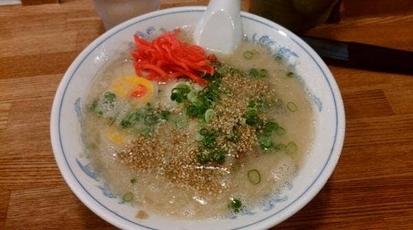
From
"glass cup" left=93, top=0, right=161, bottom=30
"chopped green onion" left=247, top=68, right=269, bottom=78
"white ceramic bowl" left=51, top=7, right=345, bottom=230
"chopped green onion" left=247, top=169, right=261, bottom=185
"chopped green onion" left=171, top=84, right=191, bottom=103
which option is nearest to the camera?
"white ceramic bowl" left=51, top=7, right=345, bottom=230

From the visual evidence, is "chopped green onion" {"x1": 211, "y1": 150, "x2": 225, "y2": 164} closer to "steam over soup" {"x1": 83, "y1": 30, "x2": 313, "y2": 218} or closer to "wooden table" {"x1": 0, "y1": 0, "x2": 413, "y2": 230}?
"steam over soup" {"x1": 83, "y1": 30, "x2": 313, "y2": 218}

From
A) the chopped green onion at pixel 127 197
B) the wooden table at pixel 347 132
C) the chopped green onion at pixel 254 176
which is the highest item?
the chopped green onion at pixel 127 197

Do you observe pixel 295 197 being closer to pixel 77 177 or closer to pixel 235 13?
pixel 77 177

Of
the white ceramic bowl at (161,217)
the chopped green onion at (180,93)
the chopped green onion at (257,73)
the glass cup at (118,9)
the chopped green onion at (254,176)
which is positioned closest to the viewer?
the white ceramic bowl at (161,217)

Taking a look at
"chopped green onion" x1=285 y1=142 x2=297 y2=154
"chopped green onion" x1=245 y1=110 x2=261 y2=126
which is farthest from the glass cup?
"chopped green onion" x1=285 y1=142 x2=297 y2=154

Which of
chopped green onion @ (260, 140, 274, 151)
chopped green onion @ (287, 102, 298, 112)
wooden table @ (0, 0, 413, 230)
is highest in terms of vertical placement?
chopped green onion @ (287, 102, 298, 112)

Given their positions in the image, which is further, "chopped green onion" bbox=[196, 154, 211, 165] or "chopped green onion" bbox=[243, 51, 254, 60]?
"chopped green onion" bbox=[243, 51, 254, 60]

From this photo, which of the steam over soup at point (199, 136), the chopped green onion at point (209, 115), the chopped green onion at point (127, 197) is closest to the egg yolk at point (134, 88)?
the steam over soup at point (199, 136)

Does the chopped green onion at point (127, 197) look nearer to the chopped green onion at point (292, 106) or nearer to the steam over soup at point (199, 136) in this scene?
the steam over soup at point (199, 136)
